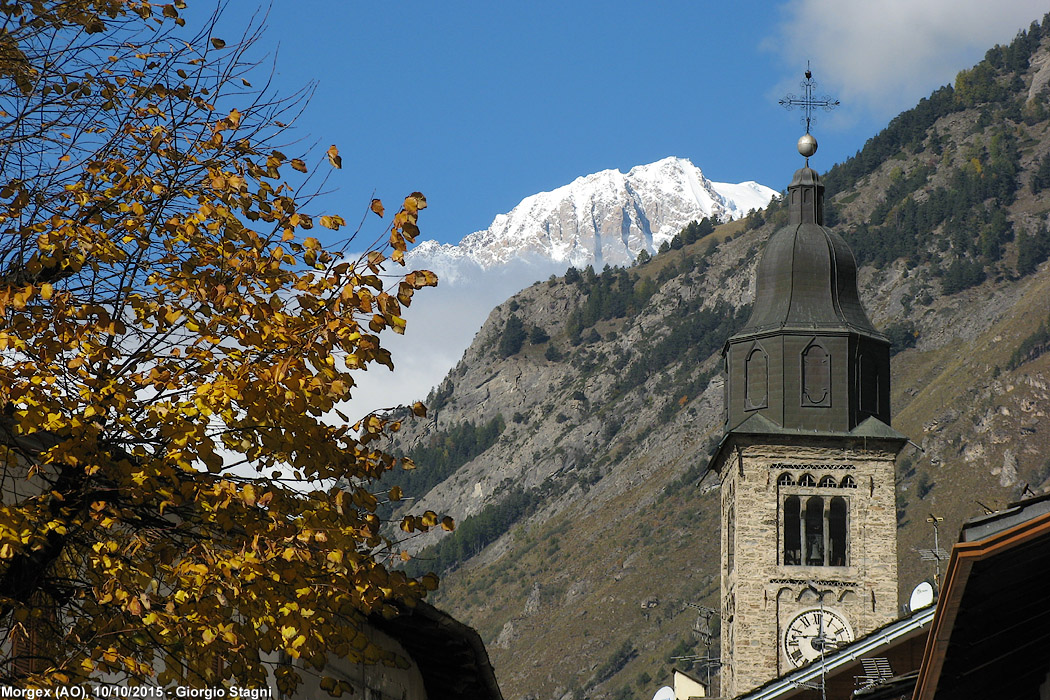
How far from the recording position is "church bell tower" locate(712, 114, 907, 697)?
4975 centimetres

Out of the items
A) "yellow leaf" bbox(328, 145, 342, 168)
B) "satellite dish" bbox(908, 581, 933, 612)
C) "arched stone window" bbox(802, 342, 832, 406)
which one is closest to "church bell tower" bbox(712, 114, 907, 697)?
"arched stone window" bbox(802, 342, 832, 406)

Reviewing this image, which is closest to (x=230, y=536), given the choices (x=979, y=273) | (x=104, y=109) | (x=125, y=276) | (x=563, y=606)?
(x=125, y=276)

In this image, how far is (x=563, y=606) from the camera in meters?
172

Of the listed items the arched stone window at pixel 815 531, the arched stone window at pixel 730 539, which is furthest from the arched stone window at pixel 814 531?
Answer: the arched stone window at pixel 730 539

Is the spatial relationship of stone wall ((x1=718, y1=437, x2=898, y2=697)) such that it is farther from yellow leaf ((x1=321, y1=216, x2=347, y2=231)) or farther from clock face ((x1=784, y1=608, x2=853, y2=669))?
yellow leaf ((x1=321, y1=216, x2=347, y2=231))

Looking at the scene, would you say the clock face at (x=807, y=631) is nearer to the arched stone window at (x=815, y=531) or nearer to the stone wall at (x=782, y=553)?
the stone wall at (x=782, y=553)

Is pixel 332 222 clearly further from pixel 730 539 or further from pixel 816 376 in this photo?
pixel 730 539

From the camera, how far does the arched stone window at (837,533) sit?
51031 mm

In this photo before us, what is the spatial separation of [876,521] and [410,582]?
4157cm

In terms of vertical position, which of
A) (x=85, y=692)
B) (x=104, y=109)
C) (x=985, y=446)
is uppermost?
(x=985, y=446)

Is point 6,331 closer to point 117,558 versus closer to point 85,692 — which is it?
point 117,558

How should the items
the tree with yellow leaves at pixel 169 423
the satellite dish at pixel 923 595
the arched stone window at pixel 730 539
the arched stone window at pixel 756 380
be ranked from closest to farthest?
1. the tree with yellow leaves at pixel 169 423
2. the satellite dish at pixel 923 595
3. the arched stone window at pixel 756 380
4. the arched stone window at pixel 730 539

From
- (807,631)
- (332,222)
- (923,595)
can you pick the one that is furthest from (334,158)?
(807,631)

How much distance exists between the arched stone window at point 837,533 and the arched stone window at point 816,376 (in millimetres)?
2988
